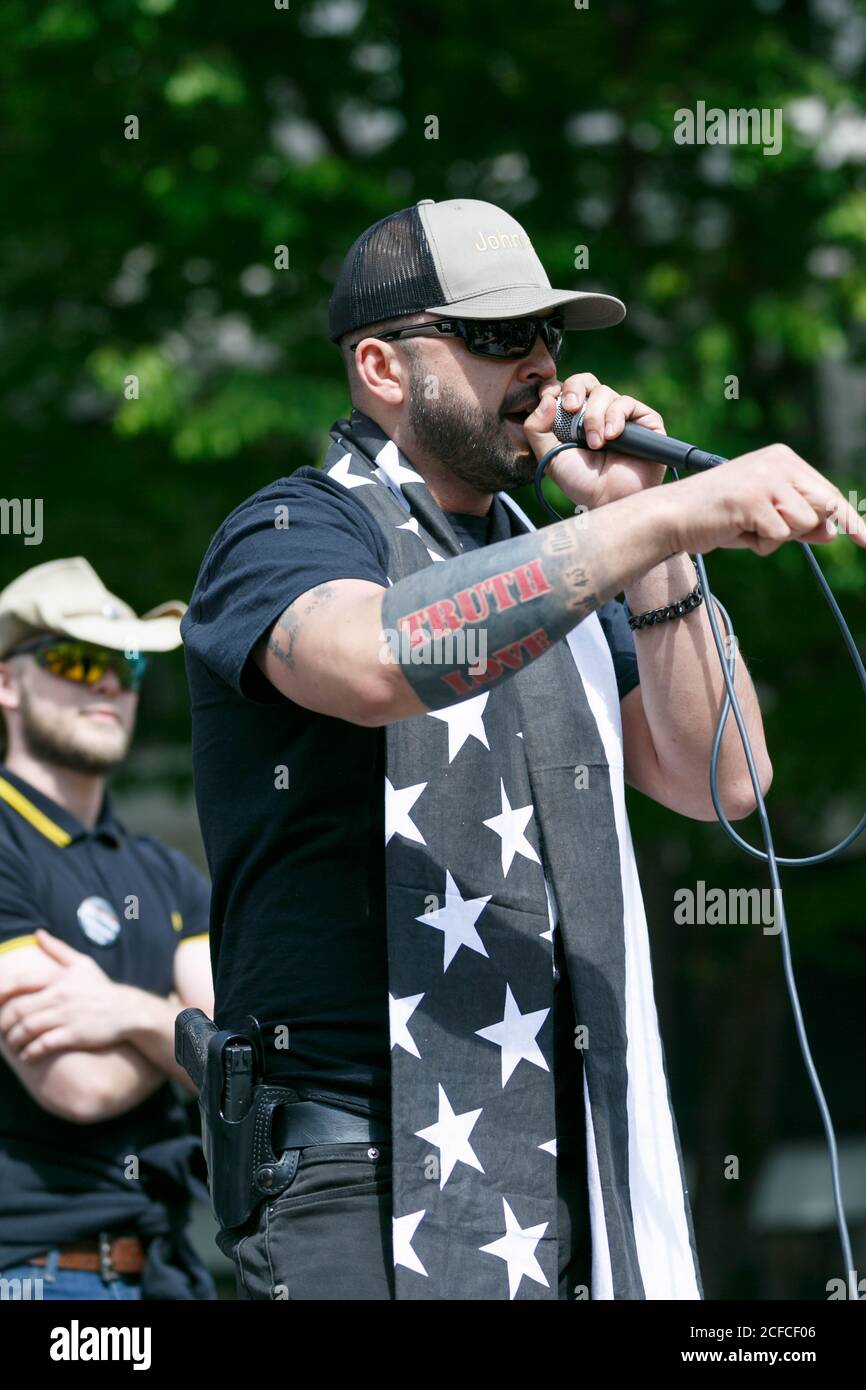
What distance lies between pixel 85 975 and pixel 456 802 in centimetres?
166

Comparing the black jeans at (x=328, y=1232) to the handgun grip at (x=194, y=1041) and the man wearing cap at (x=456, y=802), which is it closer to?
the man wearing cap at (x=456, y=802)

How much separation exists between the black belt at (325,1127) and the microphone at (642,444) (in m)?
1.00

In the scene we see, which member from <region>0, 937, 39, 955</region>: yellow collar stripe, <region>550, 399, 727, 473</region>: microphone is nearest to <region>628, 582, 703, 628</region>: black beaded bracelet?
<region>550, 399, 727, 473</region>: microphone

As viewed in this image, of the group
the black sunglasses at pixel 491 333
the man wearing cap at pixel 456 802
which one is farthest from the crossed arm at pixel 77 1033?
the black sunglasses at pixel 491 333

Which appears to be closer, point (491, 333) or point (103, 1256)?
point (491, 333)

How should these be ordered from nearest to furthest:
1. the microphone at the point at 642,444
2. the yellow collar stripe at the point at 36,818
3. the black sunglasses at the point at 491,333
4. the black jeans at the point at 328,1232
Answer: the black jeans at the point at 328,1232, the microphone at the point at 642,444, the black sunglasses at the point at 491,333, the yellow collar stripe at the point at 36,818

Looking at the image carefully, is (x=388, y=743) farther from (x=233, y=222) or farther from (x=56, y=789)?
(x=233, y=222)

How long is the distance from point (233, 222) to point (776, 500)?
5424 mm

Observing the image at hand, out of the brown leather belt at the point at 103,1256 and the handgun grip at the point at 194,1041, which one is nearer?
the handgun grip at the point at 194,1041

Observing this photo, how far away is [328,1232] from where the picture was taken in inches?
93.4

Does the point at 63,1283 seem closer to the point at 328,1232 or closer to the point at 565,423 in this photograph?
the point at 328,1232

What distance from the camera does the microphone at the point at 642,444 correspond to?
248cm

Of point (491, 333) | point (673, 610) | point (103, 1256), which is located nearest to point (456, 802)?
point (673, 610)
